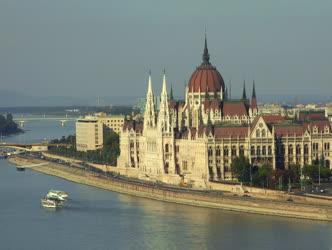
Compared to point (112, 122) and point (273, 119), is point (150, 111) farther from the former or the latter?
point (112, 122)

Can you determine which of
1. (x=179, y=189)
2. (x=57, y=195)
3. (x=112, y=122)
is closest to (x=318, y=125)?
(x=179, y=189)

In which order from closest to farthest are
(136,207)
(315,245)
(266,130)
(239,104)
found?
(315,245), (136,207), (266,130), (239,104)

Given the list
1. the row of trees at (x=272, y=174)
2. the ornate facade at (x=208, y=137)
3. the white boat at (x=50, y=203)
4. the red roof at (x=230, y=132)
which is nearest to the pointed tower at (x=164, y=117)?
the ornate facade at (x=208, y=137)

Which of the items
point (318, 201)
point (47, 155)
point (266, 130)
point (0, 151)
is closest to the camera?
point (318, 201)

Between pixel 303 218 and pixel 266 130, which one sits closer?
pixel 303 218

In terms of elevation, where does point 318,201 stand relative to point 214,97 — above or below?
below

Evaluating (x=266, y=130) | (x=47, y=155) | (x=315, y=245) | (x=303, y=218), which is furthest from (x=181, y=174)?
(x=47, y=155)

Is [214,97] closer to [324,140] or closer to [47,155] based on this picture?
[324,140]
